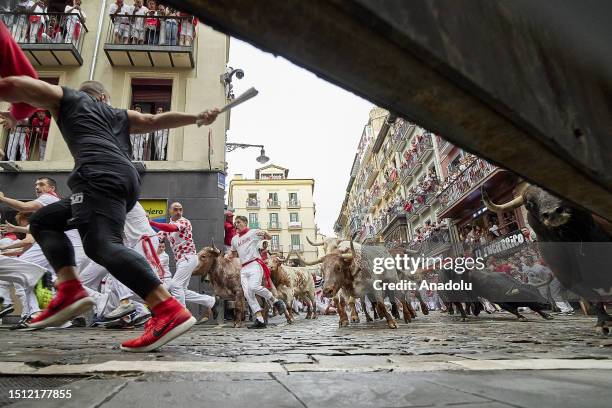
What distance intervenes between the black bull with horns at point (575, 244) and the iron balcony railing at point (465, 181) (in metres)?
15.4

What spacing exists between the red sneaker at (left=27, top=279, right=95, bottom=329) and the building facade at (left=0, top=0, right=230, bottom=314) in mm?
7972

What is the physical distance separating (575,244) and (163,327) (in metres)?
4.39

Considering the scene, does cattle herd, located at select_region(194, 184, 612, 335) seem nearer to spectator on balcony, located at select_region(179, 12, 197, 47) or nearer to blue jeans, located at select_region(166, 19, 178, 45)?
spectator on balcony, located at select_region(179, 12, 197, 47)

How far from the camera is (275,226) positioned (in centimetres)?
5359

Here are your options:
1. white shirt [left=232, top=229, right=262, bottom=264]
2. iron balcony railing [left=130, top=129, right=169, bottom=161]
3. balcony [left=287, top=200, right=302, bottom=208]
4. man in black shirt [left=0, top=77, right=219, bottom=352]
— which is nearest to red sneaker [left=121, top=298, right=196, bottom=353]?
man in black shirt [left=0, top=77, right=219, bottom=352]

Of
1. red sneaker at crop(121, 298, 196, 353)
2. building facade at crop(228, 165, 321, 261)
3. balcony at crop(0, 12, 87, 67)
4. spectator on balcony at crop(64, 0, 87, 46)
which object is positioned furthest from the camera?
building facade at crop(228, 165, 321, 261)

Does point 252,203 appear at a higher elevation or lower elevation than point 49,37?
higher

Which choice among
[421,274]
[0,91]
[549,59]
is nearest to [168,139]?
[421,274]

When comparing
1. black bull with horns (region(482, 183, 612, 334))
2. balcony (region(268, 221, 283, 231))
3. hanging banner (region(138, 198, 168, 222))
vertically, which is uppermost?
balcony (region(268, 221, 283, 231))

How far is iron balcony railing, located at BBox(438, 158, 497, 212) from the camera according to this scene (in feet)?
65.9

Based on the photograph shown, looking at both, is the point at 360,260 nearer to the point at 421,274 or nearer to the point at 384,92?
the point at 421,274

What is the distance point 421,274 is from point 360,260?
504 cm

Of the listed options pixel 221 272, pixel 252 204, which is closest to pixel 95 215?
pixel 221 272

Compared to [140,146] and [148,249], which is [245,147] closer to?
[140,146]
